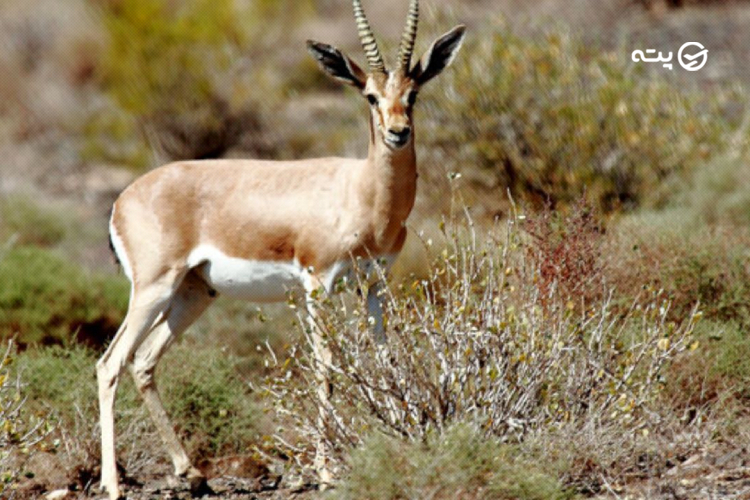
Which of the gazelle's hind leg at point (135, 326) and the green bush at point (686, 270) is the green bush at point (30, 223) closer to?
the gazelle's hind leg at point (135, 326)

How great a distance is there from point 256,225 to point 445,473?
2773 millimetres

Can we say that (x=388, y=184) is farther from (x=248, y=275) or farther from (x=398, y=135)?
(x=248, y=275)

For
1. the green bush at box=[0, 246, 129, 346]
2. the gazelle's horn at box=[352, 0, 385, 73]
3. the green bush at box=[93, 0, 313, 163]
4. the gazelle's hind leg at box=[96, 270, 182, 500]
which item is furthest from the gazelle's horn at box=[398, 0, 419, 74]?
the green bush at box=[93, 0, 313, 163]

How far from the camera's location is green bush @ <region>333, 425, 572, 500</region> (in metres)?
6.38

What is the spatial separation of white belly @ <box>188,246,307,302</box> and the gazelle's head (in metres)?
1.01

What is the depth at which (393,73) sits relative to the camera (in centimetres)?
820

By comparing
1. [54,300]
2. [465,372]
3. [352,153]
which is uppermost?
[465,372]

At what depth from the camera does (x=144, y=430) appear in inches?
356

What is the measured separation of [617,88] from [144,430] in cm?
704

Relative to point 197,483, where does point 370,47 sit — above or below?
above

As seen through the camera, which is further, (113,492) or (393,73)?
(393,73)

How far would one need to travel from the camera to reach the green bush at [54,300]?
1161 centimetres

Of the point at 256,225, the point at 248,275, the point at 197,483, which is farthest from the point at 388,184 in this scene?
the point at 197,483

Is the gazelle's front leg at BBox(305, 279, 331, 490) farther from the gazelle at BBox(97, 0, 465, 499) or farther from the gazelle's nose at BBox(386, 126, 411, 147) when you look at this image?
the gazelle's nose at BBox(386, 126, 411, 147)
